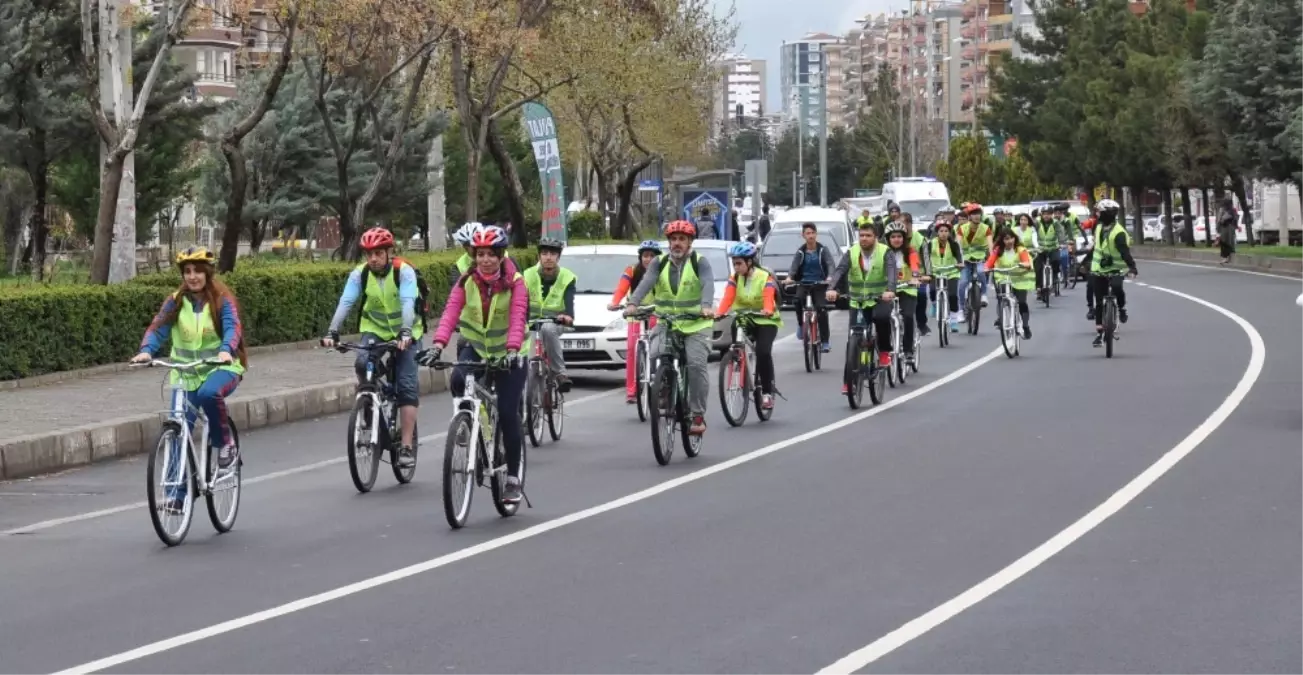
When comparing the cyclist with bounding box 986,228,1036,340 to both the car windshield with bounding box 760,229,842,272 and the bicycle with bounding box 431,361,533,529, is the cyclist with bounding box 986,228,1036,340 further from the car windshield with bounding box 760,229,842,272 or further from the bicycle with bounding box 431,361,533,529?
the bicycle with bounding box 431,361,533,529

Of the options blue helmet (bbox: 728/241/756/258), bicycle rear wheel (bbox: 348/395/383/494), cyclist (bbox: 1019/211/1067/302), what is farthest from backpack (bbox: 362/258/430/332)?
cyclist (bbox: 1019/211/1067/302)

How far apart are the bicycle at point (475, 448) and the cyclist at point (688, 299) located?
3.15 m

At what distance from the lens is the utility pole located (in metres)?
25.6

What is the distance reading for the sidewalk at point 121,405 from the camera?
54.1 ft

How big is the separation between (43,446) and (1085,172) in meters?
78.7

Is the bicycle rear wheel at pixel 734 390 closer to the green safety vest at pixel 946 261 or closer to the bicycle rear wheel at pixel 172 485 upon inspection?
the bicycle rear wheel at pixel 172 485

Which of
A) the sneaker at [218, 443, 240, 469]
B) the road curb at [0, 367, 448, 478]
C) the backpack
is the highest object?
the backpack

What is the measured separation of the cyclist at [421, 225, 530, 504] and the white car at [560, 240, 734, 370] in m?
9.52

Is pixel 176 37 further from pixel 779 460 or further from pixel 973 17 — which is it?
pixel 973 17

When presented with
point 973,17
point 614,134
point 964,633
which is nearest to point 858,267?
point 964,633

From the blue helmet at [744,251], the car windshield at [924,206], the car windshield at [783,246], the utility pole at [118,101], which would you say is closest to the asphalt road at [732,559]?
the blue helmet at [744,251]

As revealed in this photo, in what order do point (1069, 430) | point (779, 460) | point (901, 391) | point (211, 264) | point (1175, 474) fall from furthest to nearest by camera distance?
point (901, 391) < point (1069, 430) < point (779, 460) < point (1175, 474) < point (211, 264)

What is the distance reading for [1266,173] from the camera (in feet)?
186

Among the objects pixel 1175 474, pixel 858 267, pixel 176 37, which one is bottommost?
pixel 1175 474
